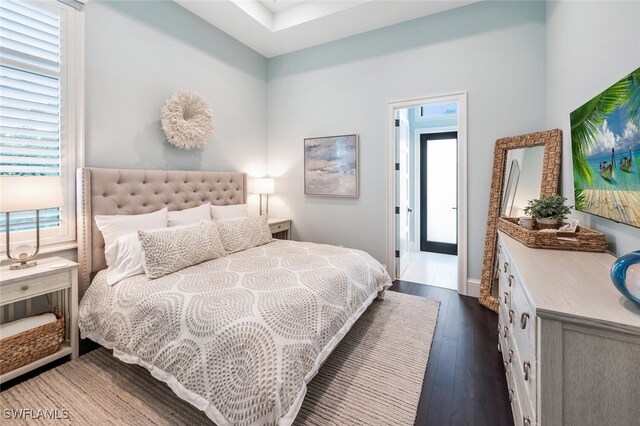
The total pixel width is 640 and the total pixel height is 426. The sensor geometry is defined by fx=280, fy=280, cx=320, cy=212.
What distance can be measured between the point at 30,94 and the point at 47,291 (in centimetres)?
144

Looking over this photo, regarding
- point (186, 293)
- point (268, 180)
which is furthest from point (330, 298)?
point (268, 180)

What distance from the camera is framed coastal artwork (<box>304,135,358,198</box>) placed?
3.78 metres

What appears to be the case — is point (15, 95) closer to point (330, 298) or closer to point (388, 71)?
point (330, 298)

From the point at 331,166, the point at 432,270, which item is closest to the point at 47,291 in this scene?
the point at 331,166

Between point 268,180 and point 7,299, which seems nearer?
point 7,299

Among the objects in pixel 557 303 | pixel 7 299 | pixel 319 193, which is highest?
pixel 319 193

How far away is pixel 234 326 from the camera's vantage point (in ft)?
4.58

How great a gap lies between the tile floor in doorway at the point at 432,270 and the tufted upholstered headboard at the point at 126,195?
2797 millimetres

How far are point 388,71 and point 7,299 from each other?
4033 mm

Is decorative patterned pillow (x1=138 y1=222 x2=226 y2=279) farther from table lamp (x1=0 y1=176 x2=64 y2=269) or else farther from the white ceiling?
the white ceiling

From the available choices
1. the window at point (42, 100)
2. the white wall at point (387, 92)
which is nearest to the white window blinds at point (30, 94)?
the window at point (42, 100)

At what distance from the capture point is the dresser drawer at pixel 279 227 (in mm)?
3943

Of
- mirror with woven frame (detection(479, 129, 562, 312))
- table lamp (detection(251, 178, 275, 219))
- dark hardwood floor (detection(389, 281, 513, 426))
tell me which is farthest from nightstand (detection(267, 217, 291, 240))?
mirror with woven frame (detection(479, 129, 562, 312))

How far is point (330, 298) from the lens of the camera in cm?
187
